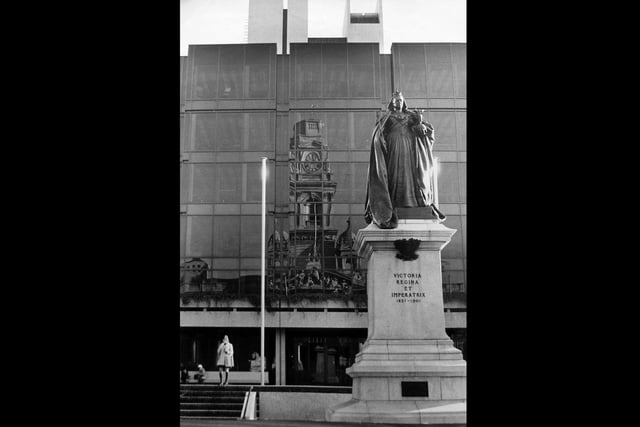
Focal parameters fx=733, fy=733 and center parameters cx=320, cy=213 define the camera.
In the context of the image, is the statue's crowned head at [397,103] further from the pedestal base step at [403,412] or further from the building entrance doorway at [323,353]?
the building entrance doorway at [323,353]

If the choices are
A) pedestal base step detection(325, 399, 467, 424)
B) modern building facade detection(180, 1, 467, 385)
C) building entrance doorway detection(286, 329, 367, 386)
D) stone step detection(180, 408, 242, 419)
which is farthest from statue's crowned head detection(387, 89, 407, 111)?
building entrance doorway detection(286, 329, 367, 386)

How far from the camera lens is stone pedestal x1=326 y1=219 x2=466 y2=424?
506 inches

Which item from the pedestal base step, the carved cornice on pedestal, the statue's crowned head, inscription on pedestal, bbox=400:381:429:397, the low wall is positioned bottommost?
the low wall

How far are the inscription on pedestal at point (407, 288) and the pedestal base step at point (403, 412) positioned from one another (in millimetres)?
1833

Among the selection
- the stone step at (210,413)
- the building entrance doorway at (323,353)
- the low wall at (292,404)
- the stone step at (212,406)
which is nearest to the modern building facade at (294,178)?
the building entrance doorway at (323,353)

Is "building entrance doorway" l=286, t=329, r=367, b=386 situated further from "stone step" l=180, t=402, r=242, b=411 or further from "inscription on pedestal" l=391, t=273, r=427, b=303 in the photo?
"inscription on pedestal" l=391, t=273, r=427, b=303

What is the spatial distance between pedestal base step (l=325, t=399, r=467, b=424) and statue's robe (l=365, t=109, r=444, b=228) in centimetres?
339

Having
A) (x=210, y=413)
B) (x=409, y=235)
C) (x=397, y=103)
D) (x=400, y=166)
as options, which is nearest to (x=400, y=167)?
(x=400, y=166)
